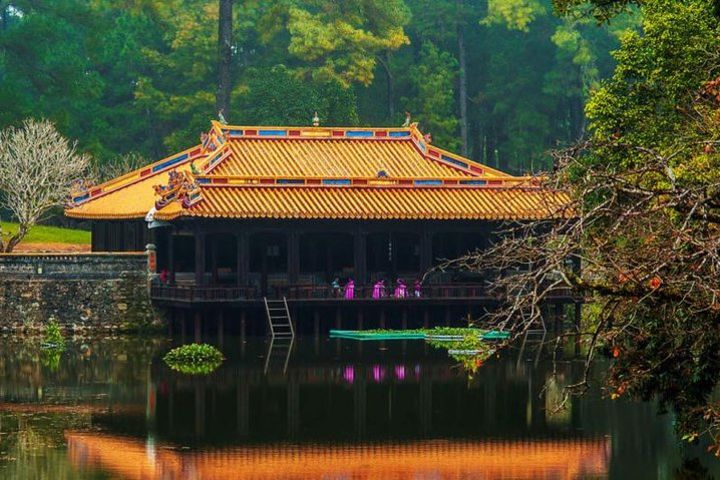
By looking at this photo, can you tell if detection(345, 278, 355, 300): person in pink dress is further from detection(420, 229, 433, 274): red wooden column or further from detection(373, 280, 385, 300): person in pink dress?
detection(420, 229, 433, 274): red wooden column

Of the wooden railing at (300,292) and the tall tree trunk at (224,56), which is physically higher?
the tall tree trunk at (224,56)

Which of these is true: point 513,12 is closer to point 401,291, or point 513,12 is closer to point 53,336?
point 401,291

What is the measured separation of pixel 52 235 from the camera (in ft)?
244

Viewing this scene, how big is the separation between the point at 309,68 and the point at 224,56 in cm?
578

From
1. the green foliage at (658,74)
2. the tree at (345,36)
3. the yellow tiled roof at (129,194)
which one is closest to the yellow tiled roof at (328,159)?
the yellow tiled roof at (129,194)

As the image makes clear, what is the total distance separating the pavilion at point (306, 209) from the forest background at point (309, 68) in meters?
18.9

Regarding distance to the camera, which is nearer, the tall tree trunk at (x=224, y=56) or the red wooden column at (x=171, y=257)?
the red wooden column at (x=171, y=257)

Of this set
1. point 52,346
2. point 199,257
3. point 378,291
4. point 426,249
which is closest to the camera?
point 52,346

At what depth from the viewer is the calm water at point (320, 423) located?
3028 centimetres

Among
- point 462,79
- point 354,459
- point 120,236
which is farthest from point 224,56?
point 354,459

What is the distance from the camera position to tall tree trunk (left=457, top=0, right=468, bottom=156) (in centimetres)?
9606

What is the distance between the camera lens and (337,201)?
5638cm

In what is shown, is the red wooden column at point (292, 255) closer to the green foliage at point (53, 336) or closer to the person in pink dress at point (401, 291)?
the person in pink dress at point (401, 291)

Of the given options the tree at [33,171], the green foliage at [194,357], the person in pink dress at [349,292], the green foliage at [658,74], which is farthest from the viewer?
the tree at [33,171]
